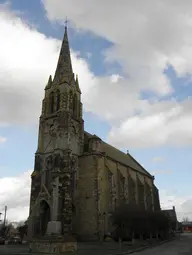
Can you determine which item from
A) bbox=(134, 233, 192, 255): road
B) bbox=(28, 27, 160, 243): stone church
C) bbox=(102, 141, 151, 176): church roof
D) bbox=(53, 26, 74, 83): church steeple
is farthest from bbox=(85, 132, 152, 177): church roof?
bbox=(134, 233, 192, 255): road

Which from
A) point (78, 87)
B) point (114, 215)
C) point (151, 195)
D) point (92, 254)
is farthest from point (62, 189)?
point (151, 195)

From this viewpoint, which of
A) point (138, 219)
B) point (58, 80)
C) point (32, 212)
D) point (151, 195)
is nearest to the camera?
point (138, 219)

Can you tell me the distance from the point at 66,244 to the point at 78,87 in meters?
31.8

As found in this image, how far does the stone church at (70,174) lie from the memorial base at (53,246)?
30.3 ft

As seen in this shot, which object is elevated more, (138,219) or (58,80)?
(58,80)

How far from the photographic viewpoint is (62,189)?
35344mm

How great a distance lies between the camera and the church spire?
1809 inches

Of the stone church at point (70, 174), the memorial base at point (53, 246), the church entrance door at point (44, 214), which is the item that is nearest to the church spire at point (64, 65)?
the stone church at point (70, 174)

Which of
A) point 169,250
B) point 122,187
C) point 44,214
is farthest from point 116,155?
point 169,250

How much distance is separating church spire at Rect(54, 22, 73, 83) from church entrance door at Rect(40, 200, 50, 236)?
68.5ft

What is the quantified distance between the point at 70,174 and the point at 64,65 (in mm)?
20689

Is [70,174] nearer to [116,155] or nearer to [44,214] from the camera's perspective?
[44,214]

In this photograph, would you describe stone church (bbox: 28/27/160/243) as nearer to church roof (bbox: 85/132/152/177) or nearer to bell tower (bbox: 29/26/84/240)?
bell tower (bbox: 29/26/84/240)

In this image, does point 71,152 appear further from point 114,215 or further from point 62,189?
point 114,215
